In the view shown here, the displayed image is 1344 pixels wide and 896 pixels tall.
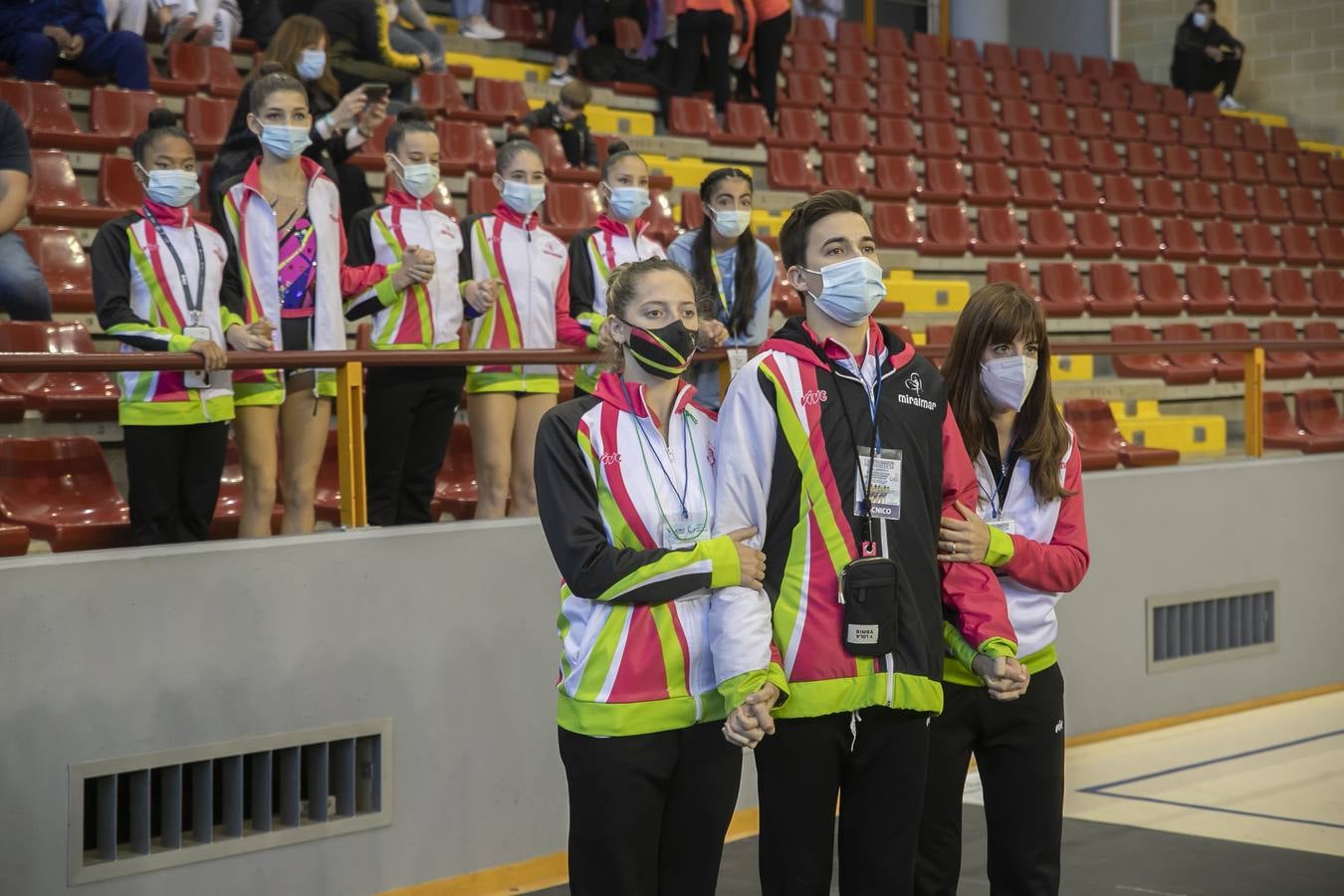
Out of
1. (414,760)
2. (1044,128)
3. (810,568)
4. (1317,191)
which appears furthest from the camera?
(1317,191)

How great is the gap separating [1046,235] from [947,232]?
38.0 inches

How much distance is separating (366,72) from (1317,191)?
10.1 meters

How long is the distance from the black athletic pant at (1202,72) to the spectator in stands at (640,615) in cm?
1415

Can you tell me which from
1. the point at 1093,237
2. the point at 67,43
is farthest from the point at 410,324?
the point at 1093,237

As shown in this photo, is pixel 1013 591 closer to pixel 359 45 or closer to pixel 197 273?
pixel 197 273

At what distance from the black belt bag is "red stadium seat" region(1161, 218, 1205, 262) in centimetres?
1029

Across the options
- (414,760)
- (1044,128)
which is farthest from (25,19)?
(1044,128)

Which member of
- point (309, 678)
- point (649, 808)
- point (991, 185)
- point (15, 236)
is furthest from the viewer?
point (991, 185)

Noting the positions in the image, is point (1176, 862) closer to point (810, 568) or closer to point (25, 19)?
point (810, 568)

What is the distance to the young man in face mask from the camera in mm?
2525

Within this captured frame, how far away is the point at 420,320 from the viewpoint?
15.9 ft

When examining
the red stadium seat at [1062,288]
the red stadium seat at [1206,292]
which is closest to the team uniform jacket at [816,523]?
the red stadium seat at [1062,288]

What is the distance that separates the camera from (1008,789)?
3021mm

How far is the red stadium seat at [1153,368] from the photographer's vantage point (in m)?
9.34
